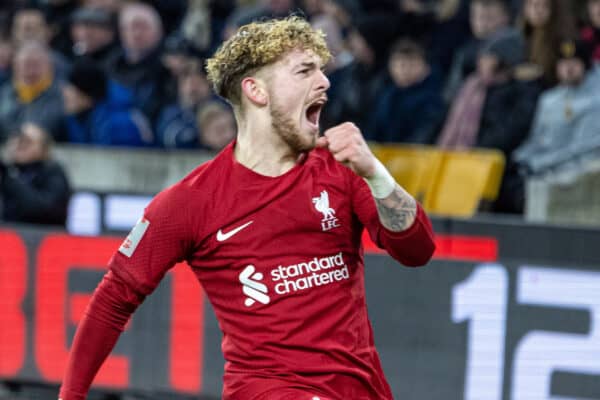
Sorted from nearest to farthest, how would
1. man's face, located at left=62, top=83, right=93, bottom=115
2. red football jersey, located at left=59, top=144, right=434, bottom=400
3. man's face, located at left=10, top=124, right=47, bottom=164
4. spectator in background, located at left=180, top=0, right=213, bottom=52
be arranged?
1. red football jersey, located at left=59, top=144, right=434, bottom=400
2. man's face, located at left=10, top=124, right=47, bottom=164
3. man's face, located at left=62, top=83, right=93, bottom=115
4. spectator in background, located at left=180, top=0, right=213, bottom=52

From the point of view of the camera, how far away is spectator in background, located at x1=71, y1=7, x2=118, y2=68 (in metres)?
12.0

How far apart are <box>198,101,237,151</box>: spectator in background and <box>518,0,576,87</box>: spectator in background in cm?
261

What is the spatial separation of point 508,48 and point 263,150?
527 cm

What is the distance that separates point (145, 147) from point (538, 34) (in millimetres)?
3859

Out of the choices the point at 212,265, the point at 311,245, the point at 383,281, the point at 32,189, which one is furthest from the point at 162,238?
the point at 32,189

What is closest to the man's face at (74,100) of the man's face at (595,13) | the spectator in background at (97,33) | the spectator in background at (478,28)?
the spectator in background at (97,33)

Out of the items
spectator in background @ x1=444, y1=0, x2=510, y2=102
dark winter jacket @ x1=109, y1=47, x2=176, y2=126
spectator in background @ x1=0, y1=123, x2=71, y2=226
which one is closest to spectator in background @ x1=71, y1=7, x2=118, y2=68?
dark winter jacket @ x1=109, y1=47, x2=176, y2=126

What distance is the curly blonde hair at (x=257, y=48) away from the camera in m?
4.25

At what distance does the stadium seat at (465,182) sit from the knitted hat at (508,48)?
709 millimetres

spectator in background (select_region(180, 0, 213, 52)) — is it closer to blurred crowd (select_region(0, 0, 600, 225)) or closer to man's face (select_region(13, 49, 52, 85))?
blurred crowd (select_region(0, 0, 600, 225))

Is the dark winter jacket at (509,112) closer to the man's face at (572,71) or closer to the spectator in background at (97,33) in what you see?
the man's face at (572,71)

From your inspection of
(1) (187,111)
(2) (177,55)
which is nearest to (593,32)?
(1) (187,111)

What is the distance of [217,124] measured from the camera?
10.2 meters

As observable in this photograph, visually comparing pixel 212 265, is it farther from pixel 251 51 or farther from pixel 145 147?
pixel 145 147
